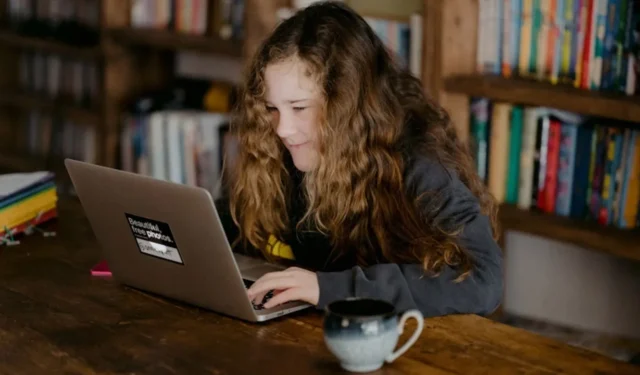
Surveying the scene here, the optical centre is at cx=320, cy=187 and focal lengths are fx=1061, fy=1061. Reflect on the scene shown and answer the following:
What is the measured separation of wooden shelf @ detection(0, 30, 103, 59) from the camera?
3.67 m

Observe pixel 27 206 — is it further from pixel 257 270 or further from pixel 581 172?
pixel 581 172

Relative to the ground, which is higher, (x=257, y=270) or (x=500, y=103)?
(x=500, y=103)

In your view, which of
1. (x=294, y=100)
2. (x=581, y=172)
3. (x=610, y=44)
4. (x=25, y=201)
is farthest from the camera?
(x=581, y=172)

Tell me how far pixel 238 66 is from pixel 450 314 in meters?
2.10

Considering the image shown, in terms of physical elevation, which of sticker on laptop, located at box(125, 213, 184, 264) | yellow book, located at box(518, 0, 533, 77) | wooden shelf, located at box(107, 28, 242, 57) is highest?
yellow book, located at box(518, 0, 533, 77)

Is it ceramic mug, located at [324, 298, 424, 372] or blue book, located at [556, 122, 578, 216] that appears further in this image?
blue book, located at [556, 122, 578, 216]

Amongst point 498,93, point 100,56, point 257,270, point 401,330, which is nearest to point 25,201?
point 257,270

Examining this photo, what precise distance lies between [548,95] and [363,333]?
4.30ft

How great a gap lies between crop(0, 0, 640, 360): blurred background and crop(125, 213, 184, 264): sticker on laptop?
1.64ft

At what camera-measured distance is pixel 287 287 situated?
1.69 metres

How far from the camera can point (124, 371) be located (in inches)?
58.4

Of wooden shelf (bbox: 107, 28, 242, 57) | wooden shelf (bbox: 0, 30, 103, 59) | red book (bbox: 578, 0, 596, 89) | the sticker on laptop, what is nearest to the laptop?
the sticker on laptop

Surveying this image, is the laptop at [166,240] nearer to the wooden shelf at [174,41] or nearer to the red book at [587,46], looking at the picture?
the red book at [587,46]

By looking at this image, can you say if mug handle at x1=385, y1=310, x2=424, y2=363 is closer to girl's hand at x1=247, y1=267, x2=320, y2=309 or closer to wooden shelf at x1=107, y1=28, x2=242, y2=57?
girl's hand at x1=247, y1=267, x2=320, y2=309
